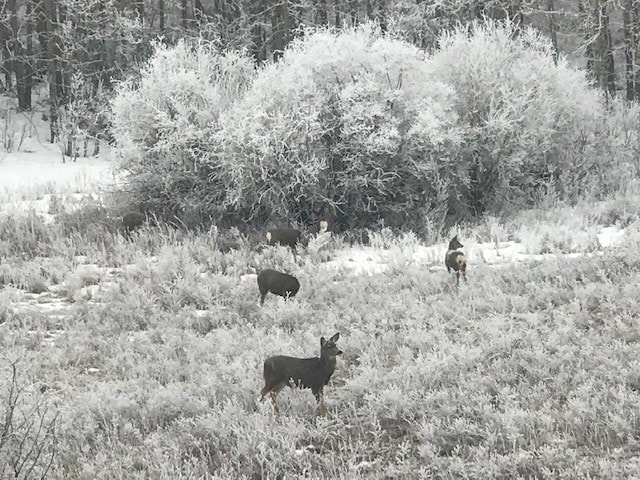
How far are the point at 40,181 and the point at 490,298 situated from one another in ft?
48.1

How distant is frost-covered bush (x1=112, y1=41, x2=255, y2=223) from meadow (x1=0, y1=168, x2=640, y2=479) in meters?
2.08

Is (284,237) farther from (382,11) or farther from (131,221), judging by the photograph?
(382,11)

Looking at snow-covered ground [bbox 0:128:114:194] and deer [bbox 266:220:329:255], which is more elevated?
deer [bbox 266:220:329:255]

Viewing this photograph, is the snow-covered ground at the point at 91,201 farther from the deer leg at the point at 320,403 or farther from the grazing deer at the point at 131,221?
the deer leg at the point at 320,403

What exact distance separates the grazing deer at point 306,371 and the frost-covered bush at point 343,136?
642cm

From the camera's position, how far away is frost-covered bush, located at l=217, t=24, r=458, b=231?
11.6 meters

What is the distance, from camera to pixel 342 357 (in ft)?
20.8

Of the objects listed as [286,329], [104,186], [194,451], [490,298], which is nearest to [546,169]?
[490,298]

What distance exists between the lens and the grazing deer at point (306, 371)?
5102mm

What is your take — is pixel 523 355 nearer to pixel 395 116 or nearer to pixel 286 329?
pixel 286 329

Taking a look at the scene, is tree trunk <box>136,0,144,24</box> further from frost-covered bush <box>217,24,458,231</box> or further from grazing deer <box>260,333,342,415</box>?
grazing deer <box>260,333,342,415</box>

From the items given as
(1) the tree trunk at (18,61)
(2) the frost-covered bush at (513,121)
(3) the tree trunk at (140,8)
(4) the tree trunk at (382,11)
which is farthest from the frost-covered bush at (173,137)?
(3) the tree trunk at (140,8)

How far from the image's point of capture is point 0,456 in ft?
14.6

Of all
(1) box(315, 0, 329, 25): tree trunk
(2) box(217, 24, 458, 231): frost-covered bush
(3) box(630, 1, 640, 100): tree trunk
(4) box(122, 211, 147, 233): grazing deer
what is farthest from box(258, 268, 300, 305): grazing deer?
(1) box(315, 0, 329, 25): tree trunk
